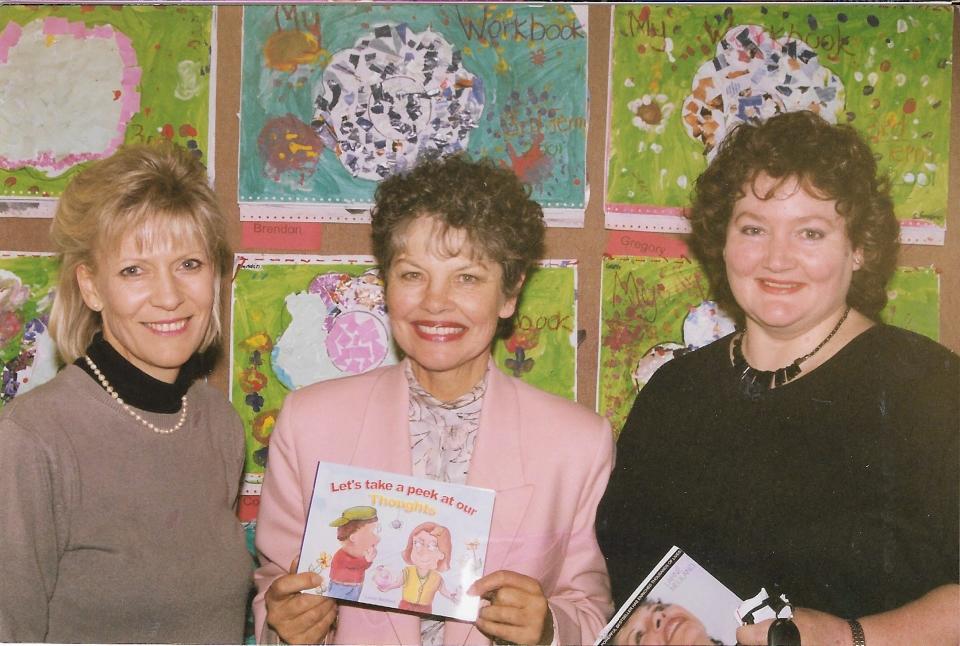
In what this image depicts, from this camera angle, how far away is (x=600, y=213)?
243 cm

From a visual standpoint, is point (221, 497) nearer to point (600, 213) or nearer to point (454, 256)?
point (454, 256)

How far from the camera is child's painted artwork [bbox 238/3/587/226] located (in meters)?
2.38

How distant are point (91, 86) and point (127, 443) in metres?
1.17

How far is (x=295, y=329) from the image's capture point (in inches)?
98.3

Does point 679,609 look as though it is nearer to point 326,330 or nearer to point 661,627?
point 661,627

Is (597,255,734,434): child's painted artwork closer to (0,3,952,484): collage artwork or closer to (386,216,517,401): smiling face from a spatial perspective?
(0,3,952,484): collage artwork

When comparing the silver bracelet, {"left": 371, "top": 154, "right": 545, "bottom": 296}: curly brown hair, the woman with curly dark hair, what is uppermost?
{"left": 371, "top": 154, "right": 545, "bottom": 296}: curly brown hair

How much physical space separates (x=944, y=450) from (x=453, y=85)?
5.37 ft

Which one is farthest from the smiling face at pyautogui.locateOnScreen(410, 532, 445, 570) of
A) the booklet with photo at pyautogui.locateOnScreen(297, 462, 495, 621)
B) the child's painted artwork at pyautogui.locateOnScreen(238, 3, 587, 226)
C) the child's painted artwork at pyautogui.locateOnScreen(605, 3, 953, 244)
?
the child's painted artwork at pyautogui.locateOnScreen(605, 3, 953, 244)

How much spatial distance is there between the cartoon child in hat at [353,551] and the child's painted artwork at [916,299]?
1598 millimetres

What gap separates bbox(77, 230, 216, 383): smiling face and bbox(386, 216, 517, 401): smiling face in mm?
508

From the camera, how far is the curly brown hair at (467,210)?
207 centimetres

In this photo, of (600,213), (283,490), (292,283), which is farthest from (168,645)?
(600,213)

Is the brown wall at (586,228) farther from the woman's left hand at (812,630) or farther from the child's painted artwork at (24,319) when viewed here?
→ the woman's left hand at (812,630)
